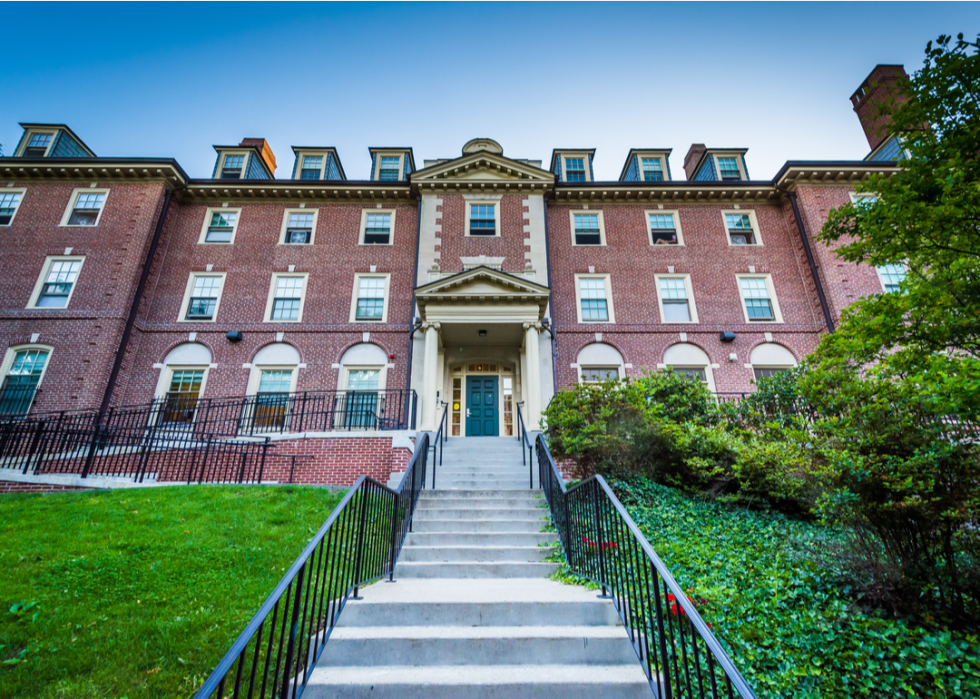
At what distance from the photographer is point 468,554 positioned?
5570 mm

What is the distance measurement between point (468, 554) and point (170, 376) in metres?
13.3

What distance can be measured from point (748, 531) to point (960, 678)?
3.34 metres

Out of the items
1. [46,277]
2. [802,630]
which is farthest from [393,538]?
[46,277]

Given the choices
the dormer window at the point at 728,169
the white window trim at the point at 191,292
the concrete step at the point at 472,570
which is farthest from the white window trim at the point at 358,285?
the dormer window at the point at 728,169

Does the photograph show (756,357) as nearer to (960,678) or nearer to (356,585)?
(960,678)

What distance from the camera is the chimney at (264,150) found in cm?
1956

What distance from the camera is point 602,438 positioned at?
849 centimetres

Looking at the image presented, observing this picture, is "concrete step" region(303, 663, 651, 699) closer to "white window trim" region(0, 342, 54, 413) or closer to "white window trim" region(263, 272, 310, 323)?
"white window trim" region(263, 272, 310, 323)

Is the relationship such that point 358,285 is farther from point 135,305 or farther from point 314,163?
point 135,305

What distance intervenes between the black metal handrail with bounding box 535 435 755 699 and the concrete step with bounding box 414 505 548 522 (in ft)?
1.11

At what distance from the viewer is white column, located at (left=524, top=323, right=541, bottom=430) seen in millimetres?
12745

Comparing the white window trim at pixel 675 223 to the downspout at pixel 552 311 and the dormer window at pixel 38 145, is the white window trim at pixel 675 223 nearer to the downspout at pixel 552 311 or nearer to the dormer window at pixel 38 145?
the downspout at pixel 552 311

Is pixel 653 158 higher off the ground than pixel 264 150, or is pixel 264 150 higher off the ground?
pixel 264 150

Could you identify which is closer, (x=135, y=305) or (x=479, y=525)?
(x=479, y=525)
